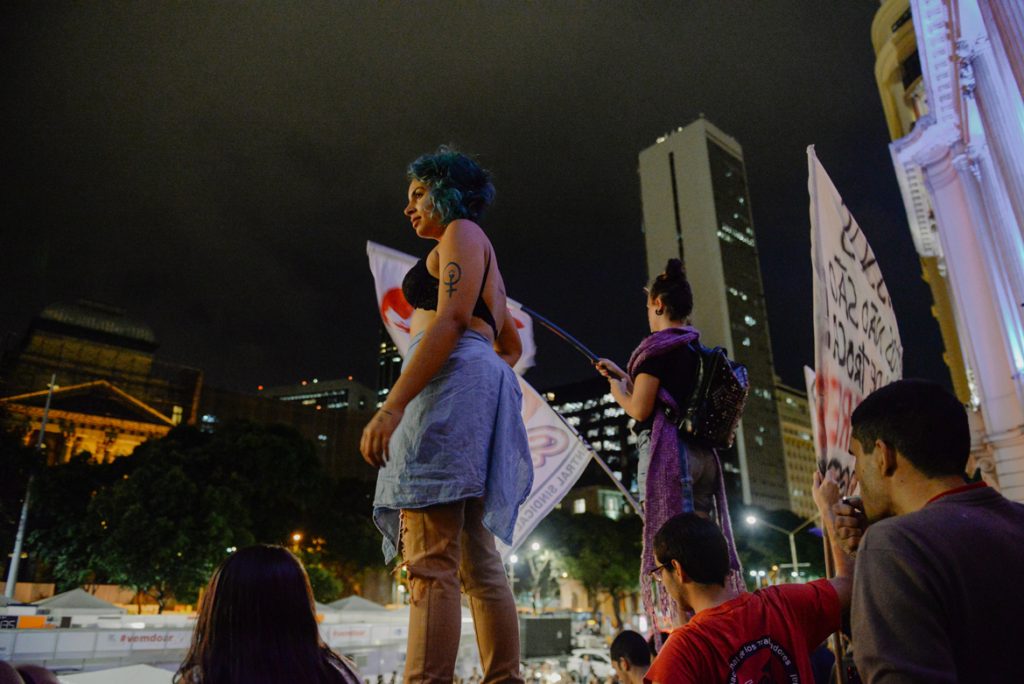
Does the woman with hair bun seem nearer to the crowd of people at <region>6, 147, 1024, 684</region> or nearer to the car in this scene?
the crowd of people at <region>6, 147, 1024, 684</region>

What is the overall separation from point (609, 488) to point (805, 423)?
71615 mm

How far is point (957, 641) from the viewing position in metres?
1.31

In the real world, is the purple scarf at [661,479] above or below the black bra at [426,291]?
below

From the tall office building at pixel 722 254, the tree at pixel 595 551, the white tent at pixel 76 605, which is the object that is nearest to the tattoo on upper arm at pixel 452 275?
the white tent at pixel 76 605

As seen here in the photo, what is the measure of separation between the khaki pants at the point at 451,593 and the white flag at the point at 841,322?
4.05ft

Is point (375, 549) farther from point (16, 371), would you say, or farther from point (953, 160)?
point (16, 371)

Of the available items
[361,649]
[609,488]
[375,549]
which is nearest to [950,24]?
[361,649]

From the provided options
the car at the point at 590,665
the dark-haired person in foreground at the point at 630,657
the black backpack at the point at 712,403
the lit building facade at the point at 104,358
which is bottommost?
the car at the point at 590,665

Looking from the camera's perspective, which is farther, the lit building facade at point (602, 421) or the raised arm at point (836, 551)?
the lit building facade at point (602, 421)

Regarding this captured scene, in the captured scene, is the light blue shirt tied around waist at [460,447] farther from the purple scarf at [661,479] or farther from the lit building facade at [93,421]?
the lit building facade at [93,421]

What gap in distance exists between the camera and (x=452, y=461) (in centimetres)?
234

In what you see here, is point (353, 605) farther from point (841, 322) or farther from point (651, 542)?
point (841, 322)

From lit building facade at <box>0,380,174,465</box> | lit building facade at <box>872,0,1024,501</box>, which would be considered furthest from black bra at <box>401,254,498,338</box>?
lit building facade at <box>0,380,174,465</box>

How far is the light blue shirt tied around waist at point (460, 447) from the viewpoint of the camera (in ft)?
7.61
